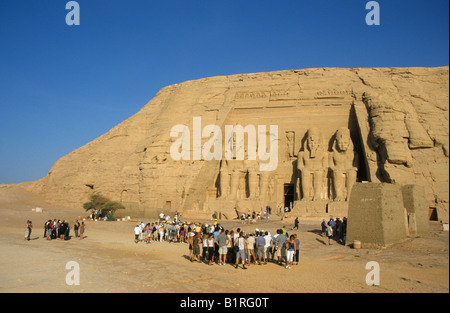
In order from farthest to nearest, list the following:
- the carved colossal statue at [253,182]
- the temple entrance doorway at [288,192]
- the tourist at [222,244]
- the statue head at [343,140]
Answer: the temple entrance doorway at [288,192] → the carved colossal statue at [253,182] → the statue head at [343,140] → the tourist at [222,244]

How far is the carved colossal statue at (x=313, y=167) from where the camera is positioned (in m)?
19.3

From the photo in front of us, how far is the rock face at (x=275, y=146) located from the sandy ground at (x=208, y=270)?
759 cm

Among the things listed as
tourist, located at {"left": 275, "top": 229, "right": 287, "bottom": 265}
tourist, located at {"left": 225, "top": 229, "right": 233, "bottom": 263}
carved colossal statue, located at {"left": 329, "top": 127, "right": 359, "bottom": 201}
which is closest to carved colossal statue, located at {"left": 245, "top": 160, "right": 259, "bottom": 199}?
carved colossal statue, located at {"left": 329, "top": 127, "right": 359, "bottom": 201}

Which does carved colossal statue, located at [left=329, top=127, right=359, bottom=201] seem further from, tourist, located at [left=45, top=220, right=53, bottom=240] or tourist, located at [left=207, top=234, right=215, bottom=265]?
tourist, located at [left=45, top=220, right=53, bottom=240]

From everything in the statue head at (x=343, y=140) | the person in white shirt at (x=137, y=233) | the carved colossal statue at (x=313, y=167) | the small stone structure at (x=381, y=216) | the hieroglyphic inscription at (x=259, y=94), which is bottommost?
the person in white shirt at (x=137, y=233)

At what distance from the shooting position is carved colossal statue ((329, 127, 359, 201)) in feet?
61.0

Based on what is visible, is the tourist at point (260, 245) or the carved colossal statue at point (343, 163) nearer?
the tourist at point (260, 245)

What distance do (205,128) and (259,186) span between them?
483 cm

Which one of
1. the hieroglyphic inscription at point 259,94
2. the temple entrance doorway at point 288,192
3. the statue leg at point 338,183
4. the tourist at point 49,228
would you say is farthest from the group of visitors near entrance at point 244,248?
the hieroglyphic inscription at point 259,94

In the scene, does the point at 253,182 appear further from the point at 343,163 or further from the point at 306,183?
the point at 343,163

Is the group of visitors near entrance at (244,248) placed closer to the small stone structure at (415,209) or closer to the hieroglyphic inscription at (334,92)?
the small stone structure at (415,209)

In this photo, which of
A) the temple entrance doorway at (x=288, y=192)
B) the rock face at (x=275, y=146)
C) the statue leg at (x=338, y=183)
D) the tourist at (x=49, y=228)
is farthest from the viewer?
the temple entrance doorway at (x=288, y=192)

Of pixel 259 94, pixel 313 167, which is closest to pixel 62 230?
pixel 313 167

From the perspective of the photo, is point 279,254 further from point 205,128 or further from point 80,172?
point 80,172
